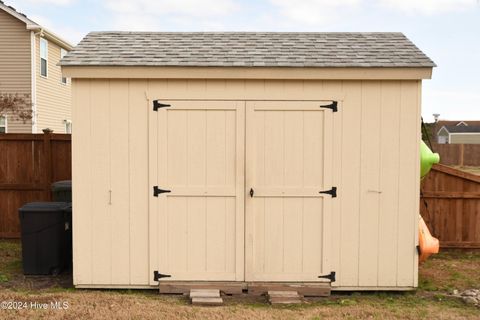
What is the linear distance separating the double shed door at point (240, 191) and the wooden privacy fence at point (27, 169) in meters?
3.63

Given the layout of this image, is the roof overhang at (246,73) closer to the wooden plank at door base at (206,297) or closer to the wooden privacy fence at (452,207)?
the wooden plank at door base at (206,297)

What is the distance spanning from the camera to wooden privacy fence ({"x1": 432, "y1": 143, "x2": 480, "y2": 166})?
107 ft

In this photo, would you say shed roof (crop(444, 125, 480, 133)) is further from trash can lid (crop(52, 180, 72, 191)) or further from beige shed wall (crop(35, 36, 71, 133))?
trash can lid (crop(52, 180, 72, 191))

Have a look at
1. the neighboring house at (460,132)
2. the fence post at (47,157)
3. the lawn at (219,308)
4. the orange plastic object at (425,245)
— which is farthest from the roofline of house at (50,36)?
the neighboring house at (460,132)

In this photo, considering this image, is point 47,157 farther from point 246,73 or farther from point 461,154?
point 461,154

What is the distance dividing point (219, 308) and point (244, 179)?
61.1 inches

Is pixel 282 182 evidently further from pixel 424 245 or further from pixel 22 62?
pixel 22 62

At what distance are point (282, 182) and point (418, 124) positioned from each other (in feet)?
5.91

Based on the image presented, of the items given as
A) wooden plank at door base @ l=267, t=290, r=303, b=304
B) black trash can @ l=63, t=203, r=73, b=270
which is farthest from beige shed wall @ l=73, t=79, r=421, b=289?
black trash can @ l=63, t=203, r=73, b=270

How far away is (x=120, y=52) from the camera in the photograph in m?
6.52

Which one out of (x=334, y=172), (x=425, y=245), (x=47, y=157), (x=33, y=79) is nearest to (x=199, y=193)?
(x=334, y=172)

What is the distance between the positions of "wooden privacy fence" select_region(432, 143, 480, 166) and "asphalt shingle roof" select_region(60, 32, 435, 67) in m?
28.0

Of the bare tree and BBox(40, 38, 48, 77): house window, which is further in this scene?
BBox(40, 38, 48, 77): house window

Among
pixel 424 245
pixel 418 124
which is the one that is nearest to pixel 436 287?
pixel 424 245
